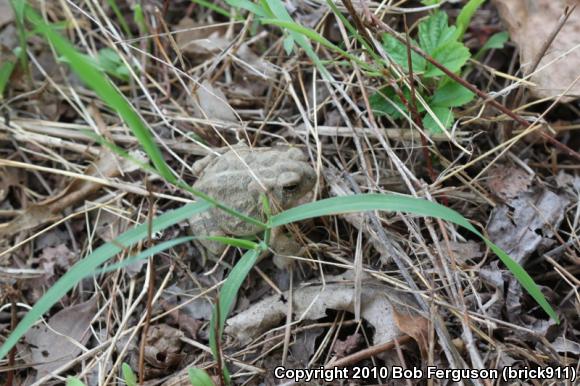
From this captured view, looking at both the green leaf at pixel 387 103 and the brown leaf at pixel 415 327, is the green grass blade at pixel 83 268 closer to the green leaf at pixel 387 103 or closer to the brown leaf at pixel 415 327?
the brown leaf at pixel 415 327

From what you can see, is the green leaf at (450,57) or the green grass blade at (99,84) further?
the green leaf at (450,57)

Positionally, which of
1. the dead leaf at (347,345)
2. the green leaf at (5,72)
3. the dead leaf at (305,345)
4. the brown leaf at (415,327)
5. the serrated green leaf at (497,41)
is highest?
the serrated green leaf at (497,41)

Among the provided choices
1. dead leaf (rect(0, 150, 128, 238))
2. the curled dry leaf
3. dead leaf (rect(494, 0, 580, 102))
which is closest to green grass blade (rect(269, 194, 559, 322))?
the curled dry leaf

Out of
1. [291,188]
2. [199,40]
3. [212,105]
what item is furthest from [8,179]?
[291,188]

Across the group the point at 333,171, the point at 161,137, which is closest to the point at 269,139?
the point at 333,171

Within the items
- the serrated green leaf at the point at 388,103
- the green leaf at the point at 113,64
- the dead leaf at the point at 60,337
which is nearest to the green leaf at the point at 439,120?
the serrated green leaf at the point at 388,103

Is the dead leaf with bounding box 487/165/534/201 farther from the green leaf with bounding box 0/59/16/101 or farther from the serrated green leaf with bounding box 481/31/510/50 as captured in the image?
the green leaf with bounding box 0/59/16/101

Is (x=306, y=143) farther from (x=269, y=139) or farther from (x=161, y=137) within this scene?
(x=161, y=137)

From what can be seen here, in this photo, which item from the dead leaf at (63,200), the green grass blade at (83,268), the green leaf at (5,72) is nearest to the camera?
the green grass blade at (83,268)
